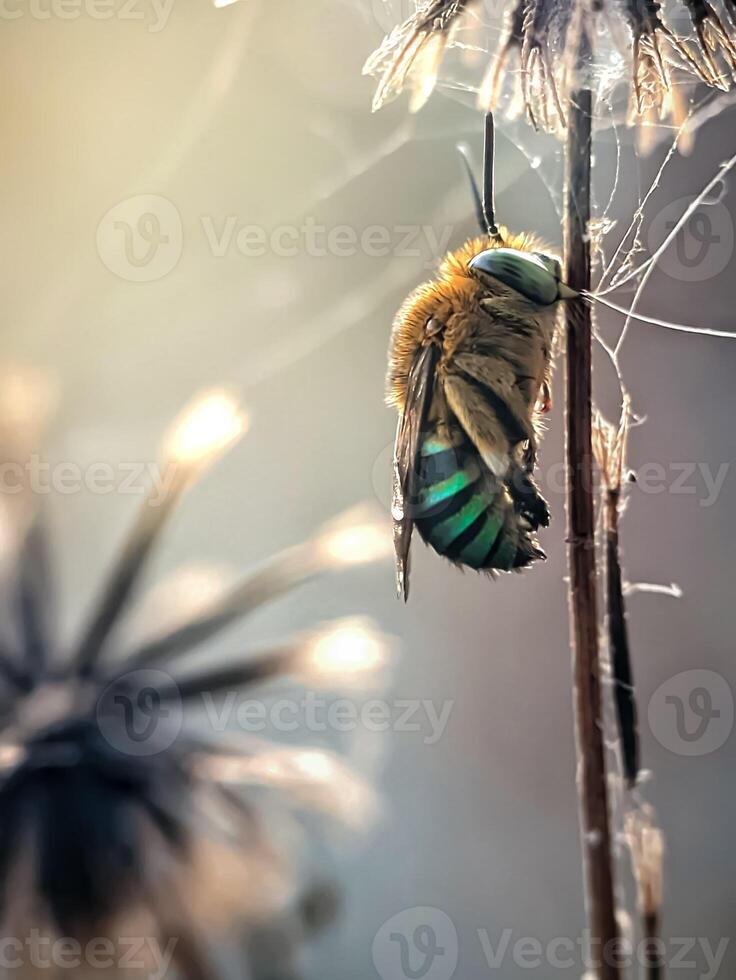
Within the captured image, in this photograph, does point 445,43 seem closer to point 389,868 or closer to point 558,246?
point 558,246

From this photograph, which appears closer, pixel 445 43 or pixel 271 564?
pixel 445 43

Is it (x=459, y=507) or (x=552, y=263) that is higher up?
(x=552, y=263)

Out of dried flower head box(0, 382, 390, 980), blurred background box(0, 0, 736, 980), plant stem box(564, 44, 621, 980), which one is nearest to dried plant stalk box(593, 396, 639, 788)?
plant stem box(564, 44, 621, 980)

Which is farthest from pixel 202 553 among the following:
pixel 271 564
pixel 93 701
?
pixel 93 701

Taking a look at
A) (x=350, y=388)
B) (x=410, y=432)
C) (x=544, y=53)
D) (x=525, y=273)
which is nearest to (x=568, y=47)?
(x=544, y=53)

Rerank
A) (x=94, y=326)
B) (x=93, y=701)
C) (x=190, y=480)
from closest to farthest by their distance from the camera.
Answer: (x=93, y=701) < (x=190, y=480) < (x=94, y=326)

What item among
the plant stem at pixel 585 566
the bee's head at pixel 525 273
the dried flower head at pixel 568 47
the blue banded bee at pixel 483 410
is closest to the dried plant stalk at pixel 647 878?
the plant stem at pixel 585 566

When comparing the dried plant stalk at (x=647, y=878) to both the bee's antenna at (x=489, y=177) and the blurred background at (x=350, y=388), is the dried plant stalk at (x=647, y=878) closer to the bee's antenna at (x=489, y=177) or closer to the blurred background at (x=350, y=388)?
the blurred background at (x=350, y=388)

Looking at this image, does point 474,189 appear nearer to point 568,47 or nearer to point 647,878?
point 568,47
